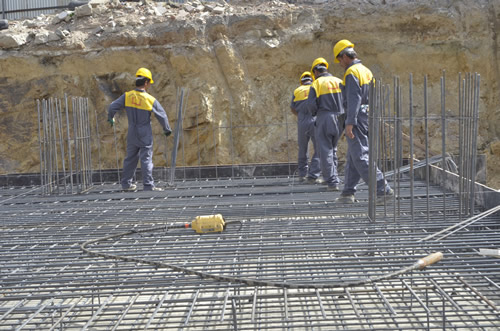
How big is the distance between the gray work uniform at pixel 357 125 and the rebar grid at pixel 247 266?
0.32m

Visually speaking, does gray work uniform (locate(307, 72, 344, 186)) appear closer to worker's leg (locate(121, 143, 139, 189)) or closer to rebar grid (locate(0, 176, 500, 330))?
rebar grid (locate(0, 176, 500, 330))

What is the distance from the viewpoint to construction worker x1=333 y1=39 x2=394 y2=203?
217 inches

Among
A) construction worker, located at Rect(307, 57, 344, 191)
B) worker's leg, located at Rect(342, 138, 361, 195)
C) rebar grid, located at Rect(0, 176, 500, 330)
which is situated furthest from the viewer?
construction worker, located at Rect(307, 57, 344, 191)

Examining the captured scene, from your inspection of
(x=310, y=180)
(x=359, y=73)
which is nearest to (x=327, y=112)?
(x=359, y=73)

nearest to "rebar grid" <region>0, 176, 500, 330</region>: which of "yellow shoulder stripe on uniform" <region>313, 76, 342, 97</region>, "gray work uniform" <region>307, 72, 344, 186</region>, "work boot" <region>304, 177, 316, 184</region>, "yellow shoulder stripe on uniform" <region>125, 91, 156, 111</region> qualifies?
"gray work uniform" <region>307, 72, 344, 186</region>

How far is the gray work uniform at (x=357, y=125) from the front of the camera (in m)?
5.53

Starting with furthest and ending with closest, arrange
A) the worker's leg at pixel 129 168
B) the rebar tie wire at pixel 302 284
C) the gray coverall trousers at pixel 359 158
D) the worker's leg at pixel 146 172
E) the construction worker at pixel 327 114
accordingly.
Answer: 1. the worker's leg at pixel 129 168
2. the worker's leg at pixel 146 172
3. the construction worker at pixel 327 114
4. the gray coverall trousers at pixel 359 158
5. the rebar tie wire at pixel 302 284

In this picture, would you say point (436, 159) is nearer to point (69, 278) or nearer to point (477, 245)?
point (477, 245)

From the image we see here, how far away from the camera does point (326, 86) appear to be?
6.89 meters

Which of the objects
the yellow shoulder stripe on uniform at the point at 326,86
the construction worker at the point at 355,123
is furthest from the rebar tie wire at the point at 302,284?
the yellow shoulder stripe on uniform at the point at 326,86

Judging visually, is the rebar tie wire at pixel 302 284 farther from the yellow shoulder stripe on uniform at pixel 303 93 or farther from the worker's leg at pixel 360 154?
the yellow shoulder stripe on uniform at pixel 303 93

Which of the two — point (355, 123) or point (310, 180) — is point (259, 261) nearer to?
point (355, 123)

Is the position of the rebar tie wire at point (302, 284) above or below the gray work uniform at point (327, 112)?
below

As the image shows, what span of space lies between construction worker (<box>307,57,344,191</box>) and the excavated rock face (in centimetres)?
519
